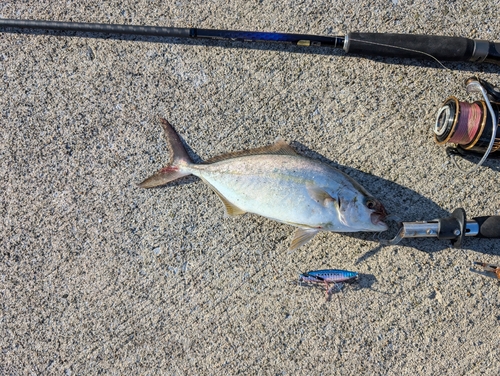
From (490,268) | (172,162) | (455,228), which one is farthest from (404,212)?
(172,162)

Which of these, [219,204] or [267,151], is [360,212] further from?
[219,204]

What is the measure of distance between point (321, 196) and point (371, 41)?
95 cm

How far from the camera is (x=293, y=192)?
1.95 meters

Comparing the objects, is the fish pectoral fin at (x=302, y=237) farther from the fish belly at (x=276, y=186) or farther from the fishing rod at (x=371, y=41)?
the fishing rod at (x=371, y=41)

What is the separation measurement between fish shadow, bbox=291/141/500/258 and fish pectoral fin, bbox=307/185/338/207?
0.31 meters

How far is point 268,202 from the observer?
6.49 ft

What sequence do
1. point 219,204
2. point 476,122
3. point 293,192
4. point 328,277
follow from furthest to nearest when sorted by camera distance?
point 219,204 → point 328,277 → point 293,192 → point 476,122

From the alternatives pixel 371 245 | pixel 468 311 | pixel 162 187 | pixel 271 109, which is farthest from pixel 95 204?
pixel 468 311

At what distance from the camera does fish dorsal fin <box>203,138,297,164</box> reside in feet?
6.75

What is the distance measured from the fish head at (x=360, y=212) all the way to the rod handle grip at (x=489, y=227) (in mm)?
553

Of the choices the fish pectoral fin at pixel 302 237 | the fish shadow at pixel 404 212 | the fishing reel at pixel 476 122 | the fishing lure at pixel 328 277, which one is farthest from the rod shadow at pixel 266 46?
the fishing lure at pixel 328 277

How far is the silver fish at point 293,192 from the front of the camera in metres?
1.92

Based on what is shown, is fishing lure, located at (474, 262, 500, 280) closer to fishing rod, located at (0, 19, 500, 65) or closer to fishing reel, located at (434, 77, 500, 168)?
fishing reel, located at (434, 77, 500, 168)

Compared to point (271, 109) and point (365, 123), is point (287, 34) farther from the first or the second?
point (365, 123)
